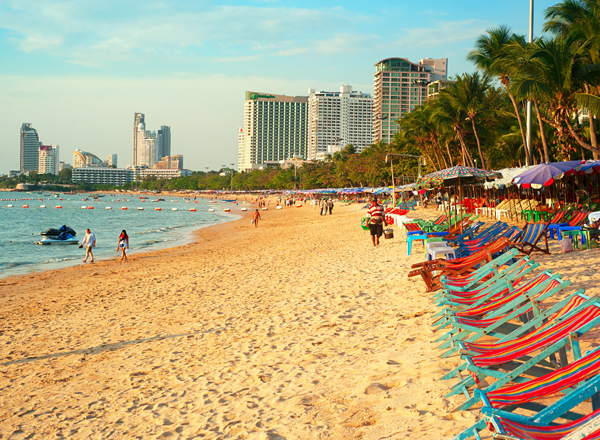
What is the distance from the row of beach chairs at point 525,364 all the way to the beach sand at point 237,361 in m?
0.42

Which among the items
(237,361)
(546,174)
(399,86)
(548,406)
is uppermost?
(399,86)

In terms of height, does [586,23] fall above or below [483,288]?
above

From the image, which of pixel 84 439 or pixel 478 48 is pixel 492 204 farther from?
pixel 84 439

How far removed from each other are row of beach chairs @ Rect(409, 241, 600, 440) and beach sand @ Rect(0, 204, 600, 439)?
42 centimetres

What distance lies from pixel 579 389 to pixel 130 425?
3.30m

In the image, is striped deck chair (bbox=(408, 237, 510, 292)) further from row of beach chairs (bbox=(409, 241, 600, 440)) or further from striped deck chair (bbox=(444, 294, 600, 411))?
striped deck chair (bbox=(444, 294, 600, 411))

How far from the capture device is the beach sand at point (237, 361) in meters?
3.73

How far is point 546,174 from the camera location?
13016 millimetres

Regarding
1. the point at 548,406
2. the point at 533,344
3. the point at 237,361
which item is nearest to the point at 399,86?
the point at 237,361

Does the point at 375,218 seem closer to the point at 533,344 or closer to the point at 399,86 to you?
the point at 533,344

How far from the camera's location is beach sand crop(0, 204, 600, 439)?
3732mm

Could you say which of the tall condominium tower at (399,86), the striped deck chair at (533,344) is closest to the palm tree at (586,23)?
the striped deck chair at (533,344)

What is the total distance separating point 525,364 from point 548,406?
0.45m

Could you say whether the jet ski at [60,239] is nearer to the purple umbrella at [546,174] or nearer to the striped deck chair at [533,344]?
the purple umbrella at [546,174]
